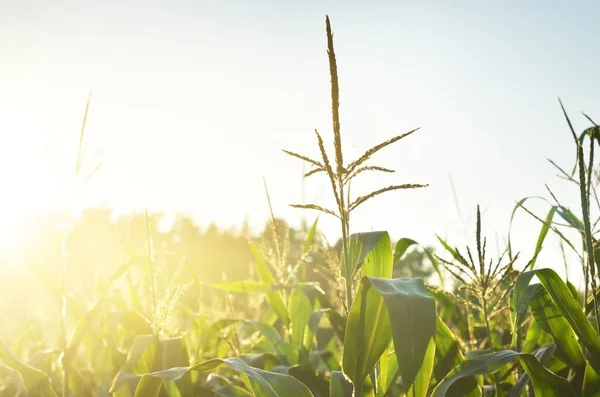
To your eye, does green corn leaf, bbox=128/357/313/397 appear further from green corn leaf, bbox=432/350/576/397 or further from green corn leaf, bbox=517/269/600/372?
green corn leaf, bbox=517/269/600/372

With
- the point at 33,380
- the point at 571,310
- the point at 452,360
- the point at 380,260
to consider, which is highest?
the point at 380,260

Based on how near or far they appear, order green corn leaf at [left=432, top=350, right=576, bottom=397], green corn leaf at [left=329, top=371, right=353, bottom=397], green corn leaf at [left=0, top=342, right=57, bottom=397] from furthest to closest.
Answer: green corn leaf at [left=0, top=342, right=57, bottom=397], green corn leaf at [left=329, top=371, right=353, bottom=397], green corn leaf at [left=432, top=350, right=576, bottom=397]

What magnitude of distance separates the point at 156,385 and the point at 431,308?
101cm

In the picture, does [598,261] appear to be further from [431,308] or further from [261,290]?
[261,290]

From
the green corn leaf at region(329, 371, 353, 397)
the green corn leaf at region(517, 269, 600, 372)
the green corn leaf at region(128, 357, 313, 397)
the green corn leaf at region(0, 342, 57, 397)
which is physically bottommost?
the green corn leaf at region(0, 342, 57, 397)

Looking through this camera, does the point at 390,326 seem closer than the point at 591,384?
Yes

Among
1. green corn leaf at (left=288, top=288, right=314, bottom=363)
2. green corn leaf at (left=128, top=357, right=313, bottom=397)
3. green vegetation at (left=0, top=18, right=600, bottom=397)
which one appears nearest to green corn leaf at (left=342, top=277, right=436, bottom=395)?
green vegetation at (left=0, top=18, right=600, bottom=397)

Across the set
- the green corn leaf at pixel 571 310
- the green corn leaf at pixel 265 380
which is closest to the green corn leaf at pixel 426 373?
the green corn leaf at pixel 265 380

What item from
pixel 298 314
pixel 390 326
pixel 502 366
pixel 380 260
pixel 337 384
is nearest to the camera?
pixel 390 326

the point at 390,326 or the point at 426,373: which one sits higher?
the point at 390,326

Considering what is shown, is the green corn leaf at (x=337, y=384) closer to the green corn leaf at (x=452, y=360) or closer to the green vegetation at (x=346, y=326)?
the green vegetation at (x=346, y=326)

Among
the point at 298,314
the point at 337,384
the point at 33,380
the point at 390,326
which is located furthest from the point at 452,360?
the point at 33,380

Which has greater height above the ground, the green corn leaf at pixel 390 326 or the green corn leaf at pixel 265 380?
the green corn leaf at pixel 390 326

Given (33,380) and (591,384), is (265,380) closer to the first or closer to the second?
(591,384)
